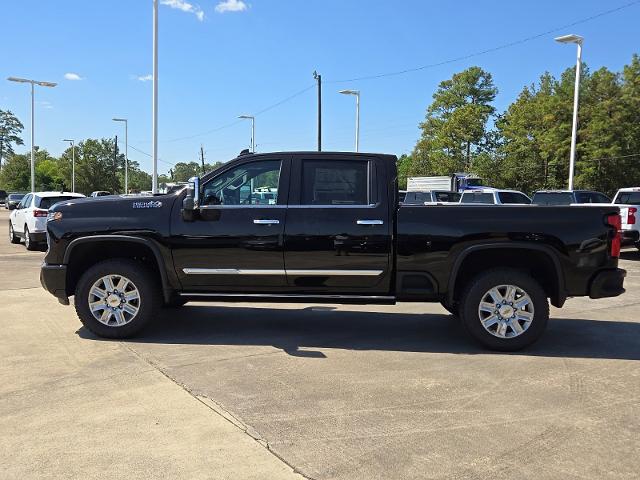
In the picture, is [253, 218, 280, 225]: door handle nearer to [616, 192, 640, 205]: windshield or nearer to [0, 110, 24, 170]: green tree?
[616, 192, 640, 205]: windshield

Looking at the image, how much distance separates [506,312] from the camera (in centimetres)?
567

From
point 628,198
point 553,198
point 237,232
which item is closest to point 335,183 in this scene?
point 237,232

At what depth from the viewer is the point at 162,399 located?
430 centimetres

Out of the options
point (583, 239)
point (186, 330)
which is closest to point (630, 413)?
point (583, 239)

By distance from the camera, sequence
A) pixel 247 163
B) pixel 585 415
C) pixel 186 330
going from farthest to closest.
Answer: pixel 186 330 < pixel 247 163 < pixel 585 415

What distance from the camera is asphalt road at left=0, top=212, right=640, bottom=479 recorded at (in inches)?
132

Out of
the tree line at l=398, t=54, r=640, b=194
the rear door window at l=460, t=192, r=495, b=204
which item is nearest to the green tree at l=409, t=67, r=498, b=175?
the tree line at l=398, t=54, r=640, b=194

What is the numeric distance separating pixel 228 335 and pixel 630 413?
12.9ft

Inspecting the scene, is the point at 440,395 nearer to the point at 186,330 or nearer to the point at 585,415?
the point at 585,415

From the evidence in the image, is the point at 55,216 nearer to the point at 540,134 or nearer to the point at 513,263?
the point at 513,263

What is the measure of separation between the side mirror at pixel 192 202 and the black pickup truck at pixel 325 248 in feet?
0.04

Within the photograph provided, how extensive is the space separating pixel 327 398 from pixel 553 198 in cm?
1623

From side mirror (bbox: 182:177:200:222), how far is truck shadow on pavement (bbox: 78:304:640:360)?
1.35m

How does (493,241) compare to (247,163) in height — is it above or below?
below
